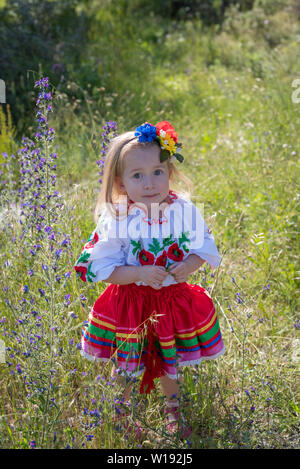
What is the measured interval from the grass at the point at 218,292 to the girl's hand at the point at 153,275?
34cm

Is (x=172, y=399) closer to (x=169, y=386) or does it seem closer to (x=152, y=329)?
(x=169, y=386)

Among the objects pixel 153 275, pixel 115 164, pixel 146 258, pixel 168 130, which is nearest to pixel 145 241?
pixel 146 258

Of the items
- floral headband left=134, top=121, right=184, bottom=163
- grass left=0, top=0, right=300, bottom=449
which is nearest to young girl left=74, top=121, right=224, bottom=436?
→ floral headband left=134, top=121, right=184, bottom=163

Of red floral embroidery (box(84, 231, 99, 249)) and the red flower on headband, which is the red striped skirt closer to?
red floral embroidery (box(84, 231, 99, 249))

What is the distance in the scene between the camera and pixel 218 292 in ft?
9.77

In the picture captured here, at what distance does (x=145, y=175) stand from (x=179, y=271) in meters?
0.43

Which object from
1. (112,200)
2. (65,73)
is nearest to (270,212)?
(112,200)

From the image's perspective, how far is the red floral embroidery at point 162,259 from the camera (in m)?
2.22

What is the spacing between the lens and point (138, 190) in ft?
7.09

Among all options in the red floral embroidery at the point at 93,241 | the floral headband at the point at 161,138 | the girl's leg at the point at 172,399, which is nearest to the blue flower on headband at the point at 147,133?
the floral headband at the point at 161,138

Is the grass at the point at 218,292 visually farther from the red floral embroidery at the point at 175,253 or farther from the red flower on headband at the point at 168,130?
the red flower on headband at the point at 168,130

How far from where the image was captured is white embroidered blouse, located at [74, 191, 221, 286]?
2.17 metres

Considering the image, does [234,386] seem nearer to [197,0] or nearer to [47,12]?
[47,12]

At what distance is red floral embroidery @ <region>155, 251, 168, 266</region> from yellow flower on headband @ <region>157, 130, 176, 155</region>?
1.44 feet
